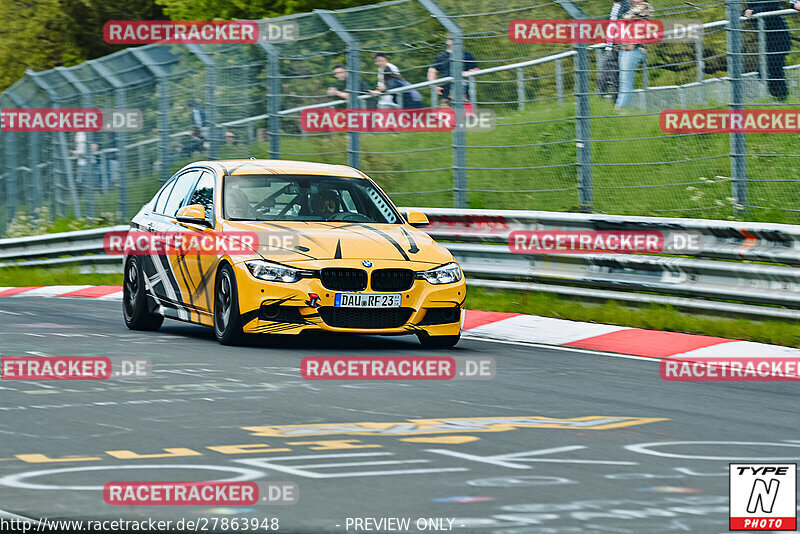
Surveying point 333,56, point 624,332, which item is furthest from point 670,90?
point 333,56

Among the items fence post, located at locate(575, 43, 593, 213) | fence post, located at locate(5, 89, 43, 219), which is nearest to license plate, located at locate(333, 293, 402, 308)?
fence post, located at locate(575, 43, 593, 213)

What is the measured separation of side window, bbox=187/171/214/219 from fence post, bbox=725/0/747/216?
4.71m

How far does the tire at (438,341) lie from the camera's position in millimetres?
11539

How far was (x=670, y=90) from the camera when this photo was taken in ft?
45.7

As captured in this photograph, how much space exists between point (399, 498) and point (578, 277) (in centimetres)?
846

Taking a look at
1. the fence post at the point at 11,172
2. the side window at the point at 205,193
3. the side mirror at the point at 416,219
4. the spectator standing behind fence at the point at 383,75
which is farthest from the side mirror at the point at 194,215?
the fence post at the point at 11,172

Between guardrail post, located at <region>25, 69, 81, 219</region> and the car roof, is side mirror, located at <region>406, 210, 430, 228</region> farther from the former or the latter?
guardrail post, located at <region>25, 69, 81, 219</region>


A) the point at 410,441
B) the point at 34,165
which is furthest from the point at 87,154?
the point at 410,441

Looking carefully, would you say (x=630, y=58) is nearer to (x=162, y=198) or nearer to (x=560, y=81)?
(x=560, y=81)

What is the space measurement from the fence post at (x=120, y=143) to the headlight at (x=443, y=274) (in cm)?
1217

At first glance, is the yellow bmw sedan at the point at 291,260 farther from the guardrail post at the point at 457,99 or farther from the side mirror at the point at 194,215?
the guardrail post at the point at 457,99

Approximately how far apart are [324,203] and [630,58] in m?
3.84

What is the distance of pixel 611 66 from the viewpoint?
1428 centimetres

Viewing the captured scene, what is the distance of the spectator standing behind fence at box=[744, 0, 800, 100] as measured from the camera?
41.8ft
